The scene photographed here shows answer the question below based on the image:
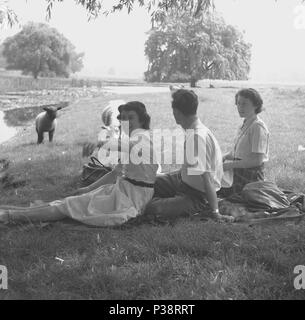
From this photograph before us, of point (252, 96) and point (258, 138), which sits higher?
point (252, 96)

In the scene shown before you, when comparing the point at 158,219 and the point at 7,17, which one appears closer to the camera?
the point at 158,219

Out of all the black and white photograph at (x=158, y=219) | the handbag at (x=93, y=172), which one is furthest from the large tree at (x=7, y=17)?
the handbag at (x=93, y=172)

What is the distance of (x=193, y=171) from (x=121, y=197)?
72 cm

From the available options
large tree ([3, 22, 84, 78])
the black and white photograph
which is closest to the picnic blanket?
the black and white photograph

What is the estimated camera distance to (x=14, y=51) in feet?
49.7

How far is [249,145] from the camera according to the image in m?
5.18

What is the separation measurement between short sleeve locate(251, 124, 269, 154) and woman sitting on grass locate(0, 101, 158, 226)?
44.8 inches

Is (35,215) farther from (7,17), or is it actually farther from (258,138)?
(7,17)

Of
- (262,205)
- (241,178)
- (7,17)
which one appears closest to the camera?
(262,205)

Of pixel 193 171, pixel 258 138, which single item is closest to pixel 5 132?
pixel 258 138

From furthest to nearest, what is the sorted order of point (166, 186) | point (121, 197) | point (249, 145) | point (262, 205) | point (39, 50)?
point (39, 50)
point (249, 145)
point (166, 186)
point (262, 205)
point (121, 197)
